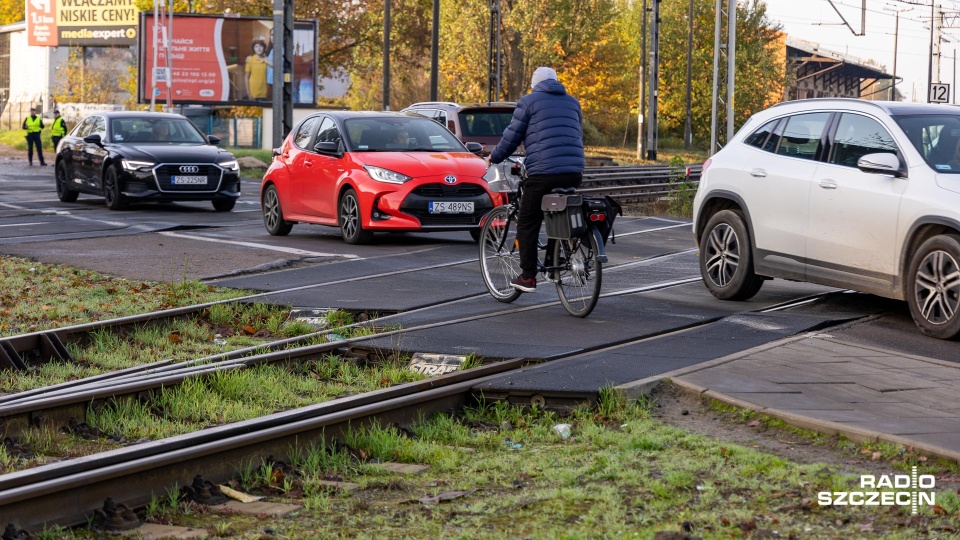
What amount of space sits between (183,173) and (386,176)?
688 cm

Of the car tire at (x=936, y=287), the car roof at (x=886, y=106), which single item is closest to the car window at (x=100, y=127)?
the car roof at (x=886, y=106)

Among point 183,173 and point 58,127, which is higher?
point 58,127

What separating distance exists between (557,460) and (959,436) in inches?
70.9

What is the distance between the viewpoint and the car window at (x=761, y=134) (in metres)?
10.7

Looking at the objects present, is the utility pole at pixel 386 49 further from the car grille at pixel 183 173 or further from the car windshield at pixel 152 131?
the car grille at pixel 183 173

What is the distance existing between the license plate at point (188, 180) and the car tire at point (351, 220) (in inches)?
227

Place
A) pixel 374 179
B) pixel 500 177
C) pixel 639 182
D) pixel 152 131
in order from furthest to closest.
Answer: pixel 639 182, pixel 152 131, pixel 374 179, pixel 500 177

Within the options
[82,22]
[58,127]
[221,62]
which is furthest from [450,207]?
[82,22]

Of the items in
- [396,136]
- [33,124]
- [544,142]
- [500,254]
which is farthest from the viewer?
[33,124]

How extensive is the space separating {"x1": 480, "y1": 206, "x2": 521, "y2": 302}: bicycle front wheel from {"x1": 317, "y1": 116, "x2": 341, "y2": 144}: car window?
5914 millimetres

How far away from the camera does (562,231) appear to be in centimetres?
969

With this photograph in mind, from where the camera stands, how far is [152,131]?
22438 mm

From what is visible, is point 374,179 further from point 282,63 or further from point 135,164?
point 282,63

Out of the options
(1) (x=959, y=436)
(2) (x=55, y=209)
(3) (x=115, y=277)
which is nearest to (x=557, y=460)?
(1) (x=959, y=436)
